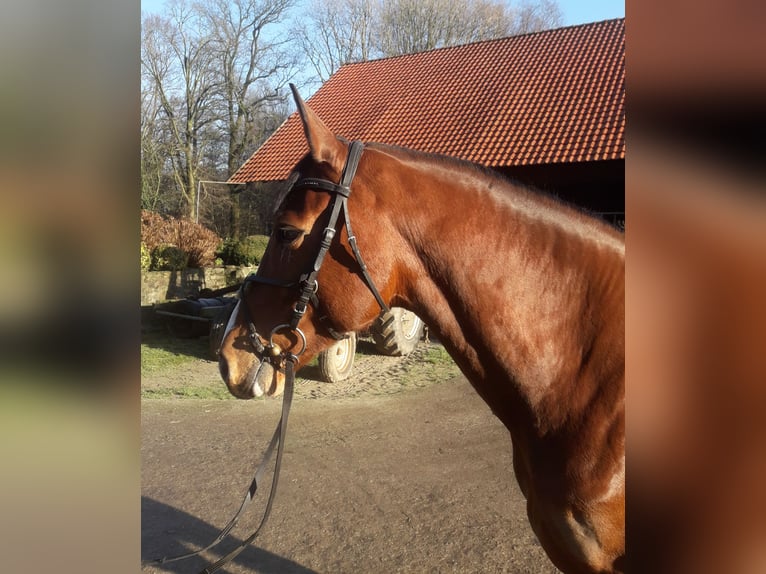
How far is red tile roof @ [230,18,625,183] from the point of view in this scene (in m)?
10.6

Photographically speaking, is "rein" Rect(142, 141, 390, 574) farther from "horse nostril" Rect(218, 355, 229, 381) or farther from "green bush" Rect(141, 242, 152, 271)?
"green bush" Rect(141, 242, 152, 271)

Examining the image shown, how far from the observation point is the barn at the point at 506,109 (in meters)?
10.1

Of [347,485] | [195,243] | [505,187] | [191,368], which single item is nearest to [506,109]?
[195,243]

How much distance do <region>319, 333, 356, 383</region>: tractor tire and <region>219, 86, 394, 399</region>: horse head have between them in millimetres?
6049

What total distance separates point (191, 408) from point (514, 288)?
5.99 metres

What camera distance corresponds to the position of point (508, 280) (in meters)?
1.68

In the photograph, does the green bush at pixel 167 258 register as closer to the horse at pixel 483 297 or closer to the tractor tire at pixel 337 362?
the tractor tire at pixel 337 362

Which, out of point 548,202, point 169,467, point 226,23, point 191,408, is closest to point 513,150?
point 191,408

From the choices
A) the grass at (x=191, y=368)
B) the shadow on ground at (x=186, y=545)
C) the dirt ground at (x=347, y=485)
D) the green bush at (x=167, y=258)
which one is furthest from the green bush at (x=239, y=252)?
the shadow on ground at (x=186, y=545)

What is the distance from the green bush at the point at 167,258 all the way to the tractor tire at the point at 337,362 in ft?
19.9

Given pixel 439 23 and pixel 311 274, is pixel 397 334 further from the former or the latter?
pixel 439 23

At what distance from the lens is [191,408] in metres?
6.91

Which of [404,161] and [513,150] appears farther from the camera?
[513,150]
